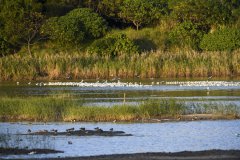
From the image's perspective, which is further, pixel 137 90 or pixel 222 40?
pixel 222 40

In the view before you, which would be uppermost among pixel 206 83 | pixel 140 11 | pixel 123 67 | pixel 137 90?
pixel 140 11

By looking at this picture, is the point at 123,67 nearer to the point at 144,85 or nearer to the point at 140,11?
the point at 144,85

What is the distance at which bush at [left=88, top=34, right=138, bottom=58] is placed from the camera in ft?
205

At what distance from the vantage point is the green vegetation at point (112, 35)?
54938mm

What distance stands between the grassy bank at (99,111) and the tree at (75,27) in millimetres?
35276

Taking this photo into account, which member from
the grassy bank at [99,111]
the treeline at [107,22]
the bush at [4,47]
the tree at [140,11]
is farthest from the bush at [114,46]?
the grassy bank at [99,111]

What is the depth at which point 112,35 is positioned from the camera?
216ft

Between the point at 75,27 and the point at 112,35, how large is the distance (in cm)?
323

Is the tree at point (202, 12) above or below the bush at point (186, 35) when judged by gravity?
above

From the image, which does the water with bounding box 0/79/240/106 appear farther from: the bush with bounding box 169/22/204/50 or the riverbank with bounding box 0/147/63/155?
the bush with bounding box 169/22/204/50

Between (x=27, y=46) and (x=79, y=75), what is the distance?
15.8m

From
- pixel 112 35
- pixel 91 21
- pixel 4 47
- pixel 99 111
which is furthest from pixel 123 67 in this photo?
pixel 99 111

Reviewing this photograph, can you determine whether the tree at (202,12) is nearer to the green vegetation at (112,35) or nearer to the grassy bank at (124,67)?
the green vegetation at (112,35)

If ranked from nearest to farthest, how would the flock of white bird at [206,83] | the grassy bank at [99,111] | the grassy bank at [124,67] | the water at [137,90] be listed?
the grassy bank at [99,111] → the water at [137,90] → the flock of white bird at [206,83] → the grassy bank at [124,67]
